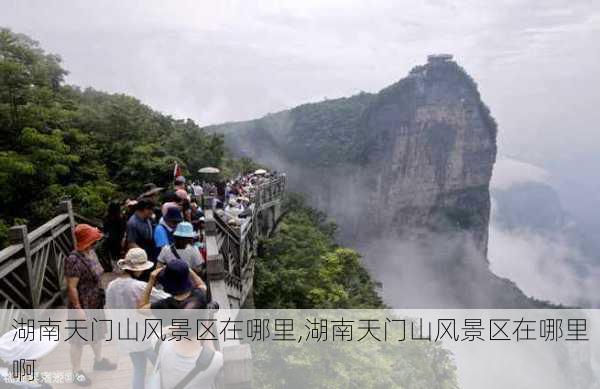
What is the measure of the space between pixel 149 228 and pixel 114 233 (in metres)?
1.03

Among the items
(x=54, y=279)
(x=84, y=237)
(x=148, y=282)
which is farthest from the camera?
(x=54, y=279)

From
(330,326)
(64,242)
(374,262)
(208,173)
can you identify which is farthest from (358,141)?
(64,242)

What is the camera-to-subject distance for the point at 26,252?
502cm

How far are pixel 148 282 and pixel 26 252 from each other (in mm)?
2244

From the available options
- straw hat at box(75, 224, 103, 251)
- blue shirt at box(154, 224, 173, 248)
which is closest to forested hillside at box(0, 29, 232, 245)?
blue shirt at box(154, 224, 173, 248)

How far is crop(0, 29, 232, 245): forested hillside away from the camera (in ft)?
32.5

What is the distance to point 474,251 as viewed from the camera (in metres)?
75.5

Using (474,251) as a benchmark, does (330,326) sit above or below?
above

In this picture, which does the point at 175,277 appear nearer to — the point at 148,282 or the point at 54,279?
the point at 148,282

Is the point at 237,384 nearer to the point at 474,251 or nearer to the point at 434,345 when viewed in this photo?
the point at 434,345

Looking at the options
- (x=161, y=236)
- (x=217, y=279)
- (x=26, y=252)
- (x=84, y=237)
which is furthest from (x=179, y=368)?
(x=26, y=252)

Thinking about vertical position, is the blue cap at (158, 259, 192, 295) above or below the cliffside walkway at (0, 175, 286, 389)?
above

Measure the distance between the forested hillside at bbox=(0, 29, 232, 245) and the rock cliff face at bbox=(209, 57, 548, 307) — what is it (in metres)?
58.4

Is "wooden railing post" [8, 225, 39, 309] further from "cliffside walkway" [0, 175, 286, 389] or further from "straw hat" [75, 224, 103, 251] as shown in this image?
"straw hat" [75, 224, 103, 251]
